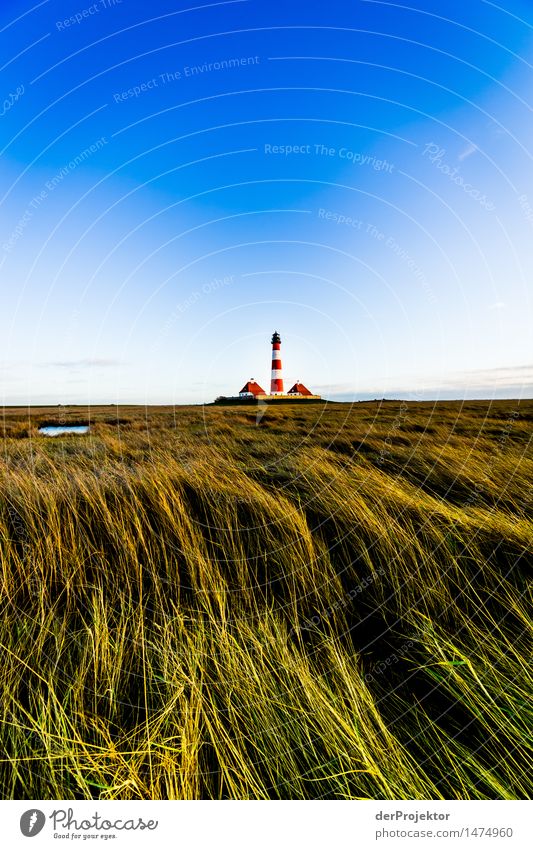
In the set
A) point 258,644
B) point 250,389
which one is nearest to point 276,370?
point 250,389

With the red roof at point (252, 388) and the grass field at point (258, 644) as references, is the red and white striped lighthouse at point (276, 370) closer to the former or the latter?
the red roof at point (252, 388)

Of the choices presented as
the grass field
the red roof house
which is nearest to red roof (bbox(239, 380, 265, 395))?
the red roof house

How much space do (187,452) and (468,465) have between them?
15.0ft

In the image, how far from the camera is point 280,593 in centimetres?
292

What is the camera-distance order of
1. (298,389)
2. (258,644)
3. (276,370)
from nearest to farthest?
(258,644)
(276,370)
(298,389)

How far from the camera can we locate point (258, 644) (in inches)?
90.7

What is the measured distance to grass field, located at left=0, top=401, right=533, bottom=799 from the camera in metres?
1.77
